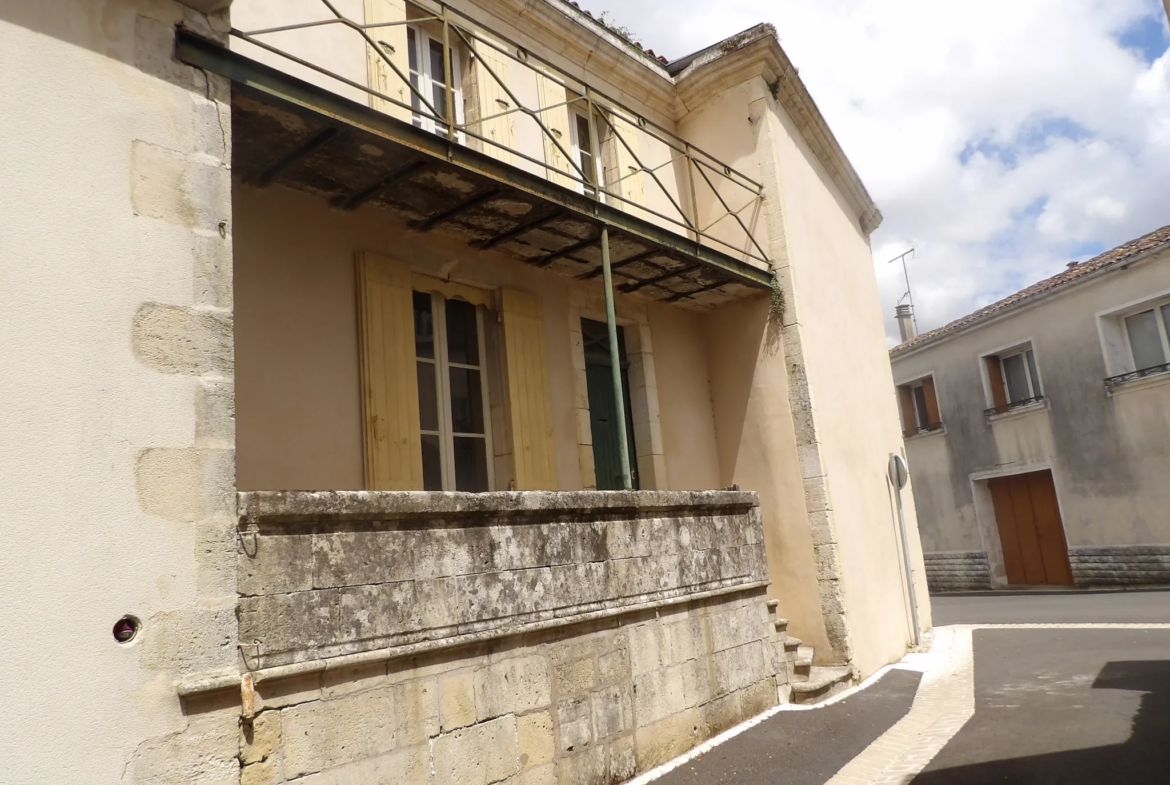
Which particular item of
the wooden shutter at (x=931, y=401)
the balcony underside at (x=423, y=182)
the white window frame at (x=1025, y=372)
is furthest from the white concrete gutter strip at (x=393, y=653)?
the wooden shutter at (x=931, y=401)

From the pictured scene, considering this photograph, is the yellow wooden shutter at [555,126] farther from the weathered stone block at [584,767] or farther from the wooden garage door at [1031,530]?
the wooden garage door at [1031,530]

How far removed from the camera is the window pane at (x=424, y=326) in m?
6.26

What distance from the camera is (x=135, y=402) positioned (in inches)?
122

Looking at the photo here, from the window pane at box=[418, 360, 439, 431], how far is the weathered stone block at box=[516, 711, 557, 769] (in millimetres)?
2446

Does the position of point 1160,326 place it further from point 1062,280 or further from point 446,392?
point 446,392

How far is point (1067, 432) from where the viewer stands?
15.4 meters

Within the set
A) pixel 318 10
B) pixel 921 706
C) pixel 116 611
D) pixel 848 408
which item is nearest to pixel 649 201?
pixel 848 408

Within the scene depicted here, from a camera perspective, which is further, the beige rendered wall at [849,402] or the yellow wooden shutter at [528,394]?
the beige rendered wall at [849,402]

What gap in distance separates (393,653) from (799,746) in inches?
120

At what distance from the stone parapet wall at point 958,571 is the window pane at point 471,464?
1364 centimetres

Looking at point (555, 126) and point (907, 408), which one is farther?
point (907, 408)

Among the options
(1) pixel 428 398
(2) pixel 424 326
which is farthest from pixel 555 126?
(1) pixel 428 398

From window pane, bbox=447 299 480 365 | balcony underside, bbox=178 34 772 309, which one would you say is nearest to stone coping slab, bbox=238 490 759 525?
balcony underside, bbox=178 34 772 309

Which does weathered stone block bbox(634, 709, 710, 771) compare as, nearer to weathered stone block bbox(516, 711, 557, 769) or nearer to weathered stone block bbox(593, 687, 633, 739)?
weathered stone block bbox(593, 687, 633, 739)
